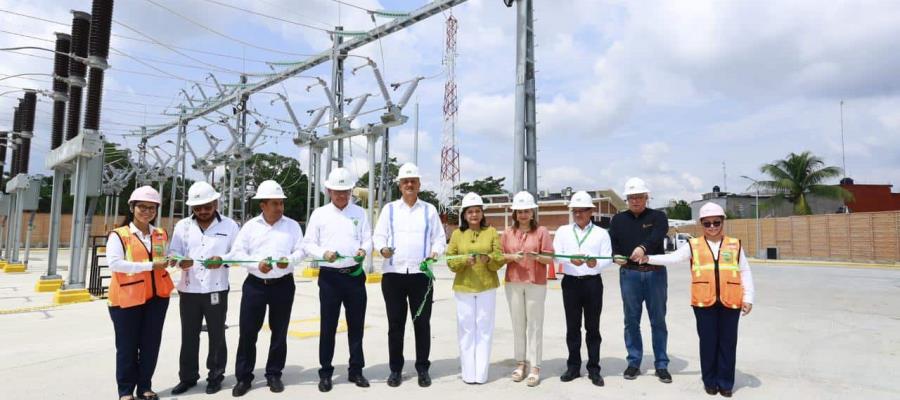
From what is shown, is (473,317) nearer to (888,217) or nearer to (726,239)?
(726,239)

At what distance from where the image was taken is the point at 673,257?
4871 mm

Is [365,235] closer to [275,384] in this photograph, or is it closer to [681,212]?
[275,384]

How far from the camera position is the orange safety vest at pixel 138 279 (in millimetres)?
4133

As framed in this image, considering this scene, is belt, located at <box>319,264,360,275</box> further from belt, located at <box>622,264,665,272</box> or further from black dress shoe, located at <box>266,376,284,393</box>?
belt, located at <box>622,264,665,272</box>

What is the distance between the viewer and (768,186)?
118ft

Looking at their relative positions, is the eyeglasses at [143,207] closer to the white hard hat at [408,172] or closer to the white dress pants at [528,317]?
the white hard hat at [408,172]

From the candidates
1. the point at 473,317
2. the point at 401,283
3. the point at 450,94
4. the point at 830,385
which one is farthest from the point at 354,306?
the point at 450,94

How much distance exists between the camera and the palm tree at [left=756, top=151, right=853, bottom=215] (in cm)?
3466

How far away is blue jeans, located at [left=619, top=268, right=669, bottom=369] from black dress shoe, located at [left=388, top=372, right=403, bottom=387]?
7.64 ft

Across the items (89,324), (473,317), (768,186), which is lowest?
(89,324)

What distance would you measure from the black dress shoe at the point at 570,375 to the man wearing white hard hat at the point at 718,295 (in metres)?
1.15

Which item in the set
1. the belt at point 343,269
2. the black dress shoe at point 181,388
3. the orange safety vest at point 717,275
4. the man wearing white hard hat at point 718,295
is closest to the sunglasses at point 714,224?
the man wearing white hard hat at point 718,295

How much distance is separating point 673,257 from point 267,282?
150 inches

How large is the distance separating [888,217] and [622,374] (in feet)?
94.2
